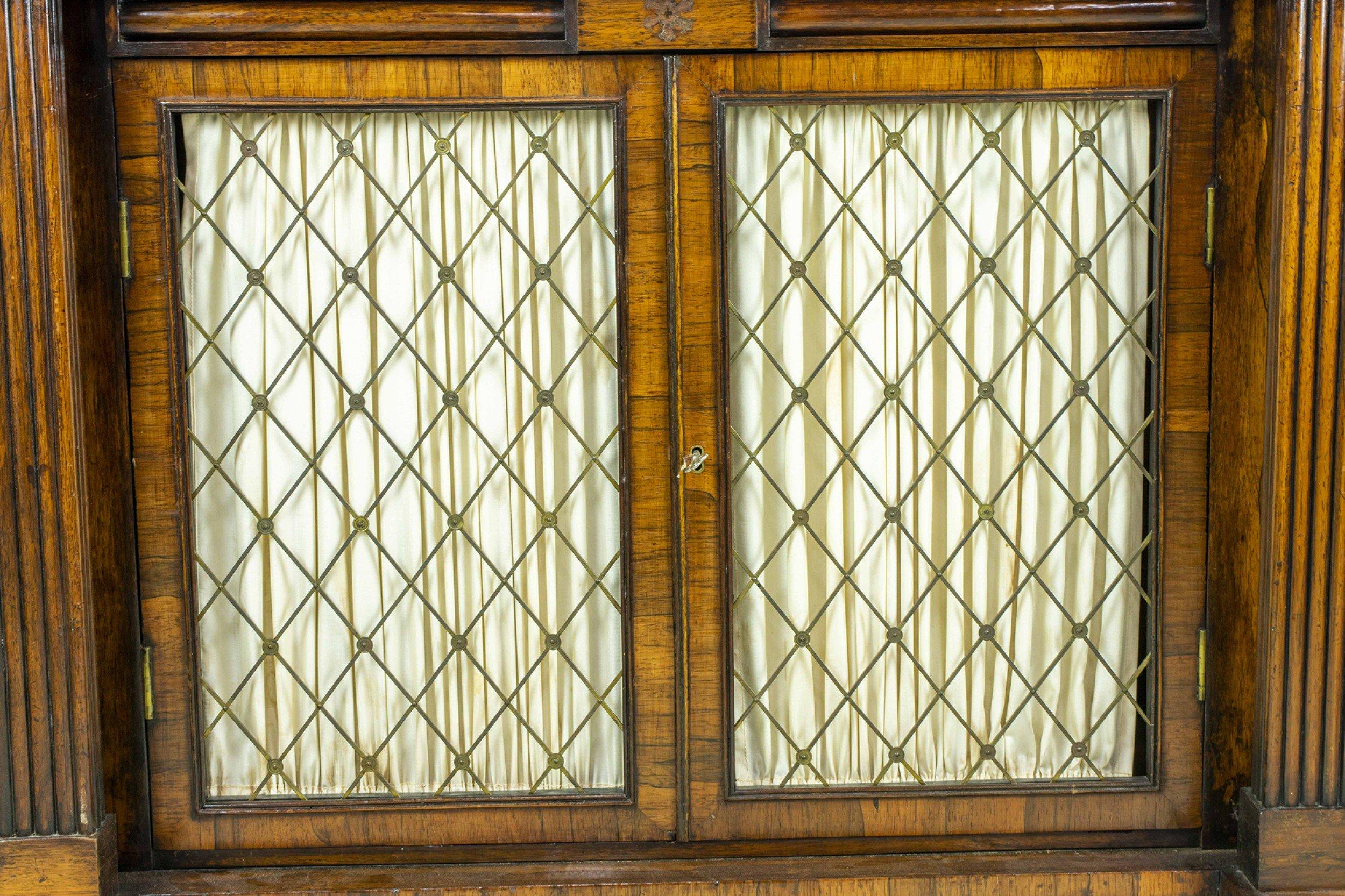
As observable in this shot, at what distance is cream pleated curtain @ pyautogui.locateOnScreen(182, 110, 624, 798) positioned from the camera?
69.6 inches

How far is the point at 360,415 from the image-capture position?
1.80 meters

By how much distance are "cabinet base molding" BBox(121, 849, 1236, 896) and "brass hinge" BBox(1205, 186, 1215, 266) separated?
39.9 inches

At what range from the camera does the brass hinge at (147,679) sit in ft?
5.88

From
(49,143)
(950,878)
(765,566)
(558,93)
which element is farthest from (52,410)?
(950,878)

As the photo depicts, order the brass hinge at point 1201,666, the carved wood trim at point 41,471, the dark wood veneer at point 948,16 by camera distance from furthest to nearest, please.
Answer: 1. the brass hinge at point 1201,666
2. the dark wood veneer at point 948,16
3. the carved wood trim at point 41,471

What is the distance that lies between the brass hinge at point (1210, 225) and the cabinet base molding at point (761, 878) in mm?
1013

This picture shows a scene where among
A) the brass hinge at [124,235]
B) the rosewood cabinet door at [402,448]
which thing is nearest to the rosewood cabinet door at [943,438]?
the rosewood cabinet door at [402,448]

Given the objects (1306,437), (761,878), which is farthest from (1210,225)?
(761,878)

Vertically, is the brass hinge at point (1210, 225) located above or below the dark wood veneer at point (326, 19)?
below

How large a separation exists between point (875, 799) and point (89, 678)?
1299 mm

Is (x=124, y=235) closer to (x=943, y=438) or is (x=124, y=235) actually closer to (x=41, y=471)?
(x=41, y=471)

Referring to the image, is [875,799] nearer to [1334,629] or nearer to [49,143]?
[1334,629]

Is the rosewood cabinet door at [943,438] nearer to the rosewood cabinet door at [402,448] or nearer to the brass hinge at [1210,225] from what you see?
the brass hinge at [1210,225]

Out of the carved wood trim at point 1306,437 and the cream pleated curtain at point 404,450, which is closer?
the carved wood trim at point 1306,437
